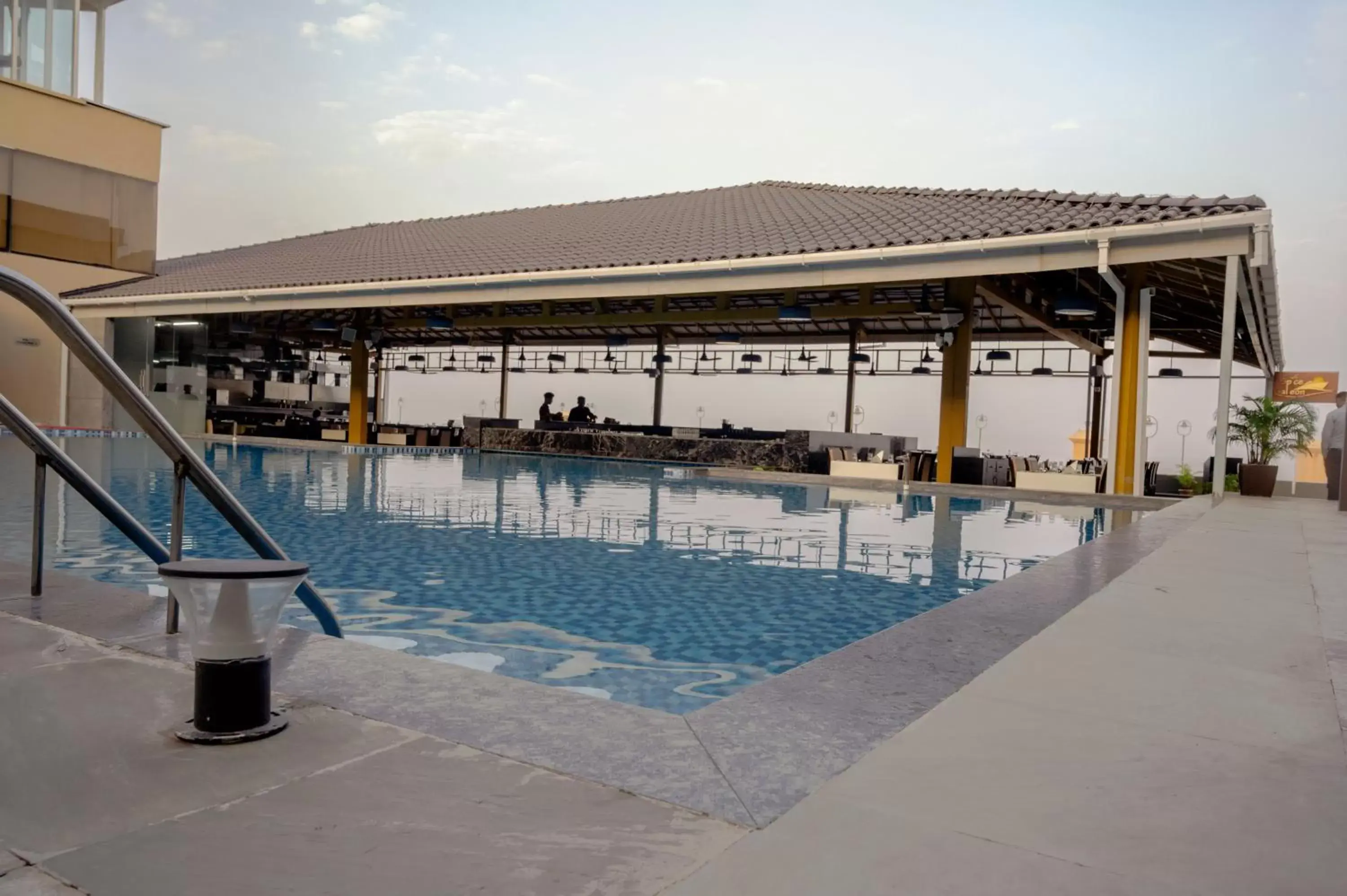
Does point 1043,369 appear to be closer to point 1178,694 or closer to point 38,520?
point 1178,694

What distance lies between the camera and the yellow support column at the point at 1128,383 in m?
11.6

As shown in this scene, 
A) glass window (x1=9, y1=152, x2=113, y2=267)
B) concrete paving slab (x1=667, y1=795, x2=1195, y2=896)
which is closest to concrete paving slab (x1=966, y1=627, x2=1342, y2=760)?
concrete paving slab (x1=667, y1=795, x2=1195, y2=896)

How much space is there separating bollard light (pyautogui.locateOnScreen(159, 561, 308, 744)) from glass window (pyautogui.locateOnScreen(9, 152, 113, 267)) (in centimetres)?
2172

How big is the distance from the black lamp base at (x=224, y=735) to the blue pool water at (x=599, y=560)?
1476 mm

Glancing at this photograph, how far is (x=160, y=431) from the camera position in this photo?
272 cm

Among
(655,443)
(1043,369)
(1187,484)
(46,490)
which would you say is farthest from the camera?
(1043,369)

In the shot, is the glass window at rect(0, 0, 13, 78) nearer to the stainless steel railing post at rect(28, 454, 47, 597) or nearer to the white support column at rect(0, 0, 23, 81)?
the white support column at rect(0, 0, 23, 81)

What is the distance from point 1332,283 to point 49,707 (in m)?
23.6

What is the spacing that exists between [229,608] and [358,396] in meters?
20.5

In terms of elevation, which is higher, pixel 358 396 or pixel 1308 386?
pixel 1308 386

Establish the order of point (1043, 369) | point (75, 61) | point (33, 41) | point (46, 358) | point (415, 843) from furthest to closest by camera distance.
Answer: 1. point (1043, 369)
2. point (75, 61)
3. point (46, 358)
4. point (33, 41)
5. point (415, 843)

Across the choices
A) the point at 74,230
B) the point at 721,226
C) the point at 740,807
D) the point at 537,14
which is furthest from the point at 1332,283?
the point at 74,230

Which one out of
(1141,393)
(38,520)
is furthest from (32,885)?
(1141,393)

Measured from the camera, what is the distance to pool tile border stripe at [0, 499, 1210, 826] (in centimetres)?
190
